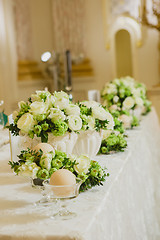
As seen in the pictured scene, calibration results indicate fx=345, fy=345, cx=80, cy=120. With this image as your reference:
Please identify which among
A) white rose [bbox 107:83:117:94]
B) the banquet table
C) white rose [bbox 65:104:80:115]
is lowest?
the banquet table

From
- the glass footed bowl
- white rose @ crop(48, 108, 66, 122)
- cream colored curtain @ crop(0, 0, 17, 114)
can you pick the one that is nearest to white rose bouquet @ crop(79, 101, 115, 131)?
white rose @ crop(48, 108, 66, 122)

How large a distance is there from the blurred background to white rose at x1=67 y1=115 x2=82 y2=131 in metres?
4.17

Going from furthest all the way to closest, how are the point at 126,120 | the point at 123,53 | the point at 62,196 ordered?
the point at 123,53 < the point at 126,120 < the point at 62,196

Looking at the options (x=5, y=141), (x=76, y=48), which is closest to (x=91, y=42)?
(x=76, y=48)

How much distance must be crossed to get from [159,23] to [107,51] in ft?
4.10

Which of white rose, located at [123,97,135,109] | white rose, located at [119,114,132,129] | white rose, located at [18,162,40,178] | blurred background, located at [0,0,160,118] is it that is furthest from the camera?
blurred background, located at [0,0,160,118]

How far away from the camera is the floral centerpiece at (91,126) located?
1.59m

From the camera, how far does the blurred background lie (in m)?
5.72

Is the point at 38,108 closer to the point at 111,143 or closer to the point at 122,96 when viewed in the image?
the point at 111,143

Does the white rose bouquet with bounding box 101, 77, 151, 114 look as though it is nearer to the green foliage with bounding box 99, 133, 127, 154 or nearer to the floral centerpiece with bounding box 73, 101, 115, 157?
the green foliage with bounding box 99, 133, 127, 154

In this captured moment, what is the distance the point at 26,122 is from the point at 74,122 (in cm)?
21

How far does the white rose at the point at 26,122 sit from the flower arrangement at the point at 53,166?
6.4 inches

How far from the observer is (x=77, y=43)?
627cm

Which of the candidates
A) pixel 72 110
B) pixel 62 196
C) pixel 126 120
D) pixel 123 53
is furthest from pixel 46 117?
pixel 123 53
